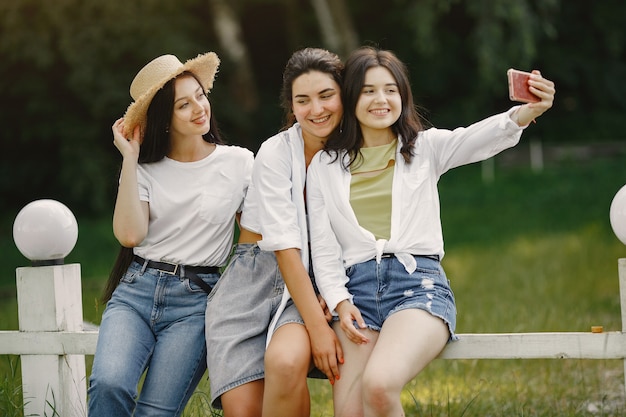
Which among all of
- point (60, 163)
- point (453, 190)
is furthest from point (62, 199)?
point (453, 190)

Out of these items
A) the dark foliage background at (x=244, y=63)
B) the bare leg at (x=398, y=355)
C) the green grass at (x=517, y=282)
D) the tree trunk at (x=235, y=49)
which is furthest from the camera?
the tree trunk at (x=235, y=49)

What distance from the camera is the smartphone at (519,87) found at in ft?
9.32

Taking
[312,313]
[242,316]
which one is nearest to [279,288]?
[242,316]

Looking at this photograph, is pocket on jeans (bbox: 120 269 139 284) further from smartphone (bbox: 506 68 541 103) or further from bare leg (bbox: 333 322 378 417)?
smartphone (bbox: 506 68 541 103)

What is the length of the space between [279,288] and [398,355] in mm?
612

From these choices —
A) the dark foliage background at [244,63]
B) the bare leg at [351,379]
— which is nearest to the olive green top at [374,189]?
the bare leg at [351,379]

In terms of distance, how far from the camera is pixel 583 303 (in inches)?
256

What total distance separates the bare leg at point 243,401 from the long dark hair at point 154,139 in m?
0.71

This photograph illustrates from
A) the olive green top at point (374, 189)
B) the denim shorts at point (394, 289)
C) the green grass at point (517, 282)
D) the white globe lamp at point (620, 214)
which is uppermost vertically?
the olive green top at point (374, 189)

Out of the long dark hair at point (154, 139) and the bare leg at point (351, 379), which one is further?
the long dark hair at point (154, 139)

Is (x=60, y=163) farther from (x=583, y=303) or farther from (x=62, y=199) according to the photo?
(x=583, y=303)

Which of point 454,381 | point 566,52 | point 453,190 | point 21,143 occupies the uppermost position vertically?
point 566,52

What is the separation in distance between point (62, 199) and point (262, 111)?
431cm

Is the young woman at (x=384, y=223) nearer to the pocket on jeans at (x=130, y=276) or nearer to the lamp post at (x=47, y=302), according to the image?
the pocket on jeans at (x=130, y=276)
